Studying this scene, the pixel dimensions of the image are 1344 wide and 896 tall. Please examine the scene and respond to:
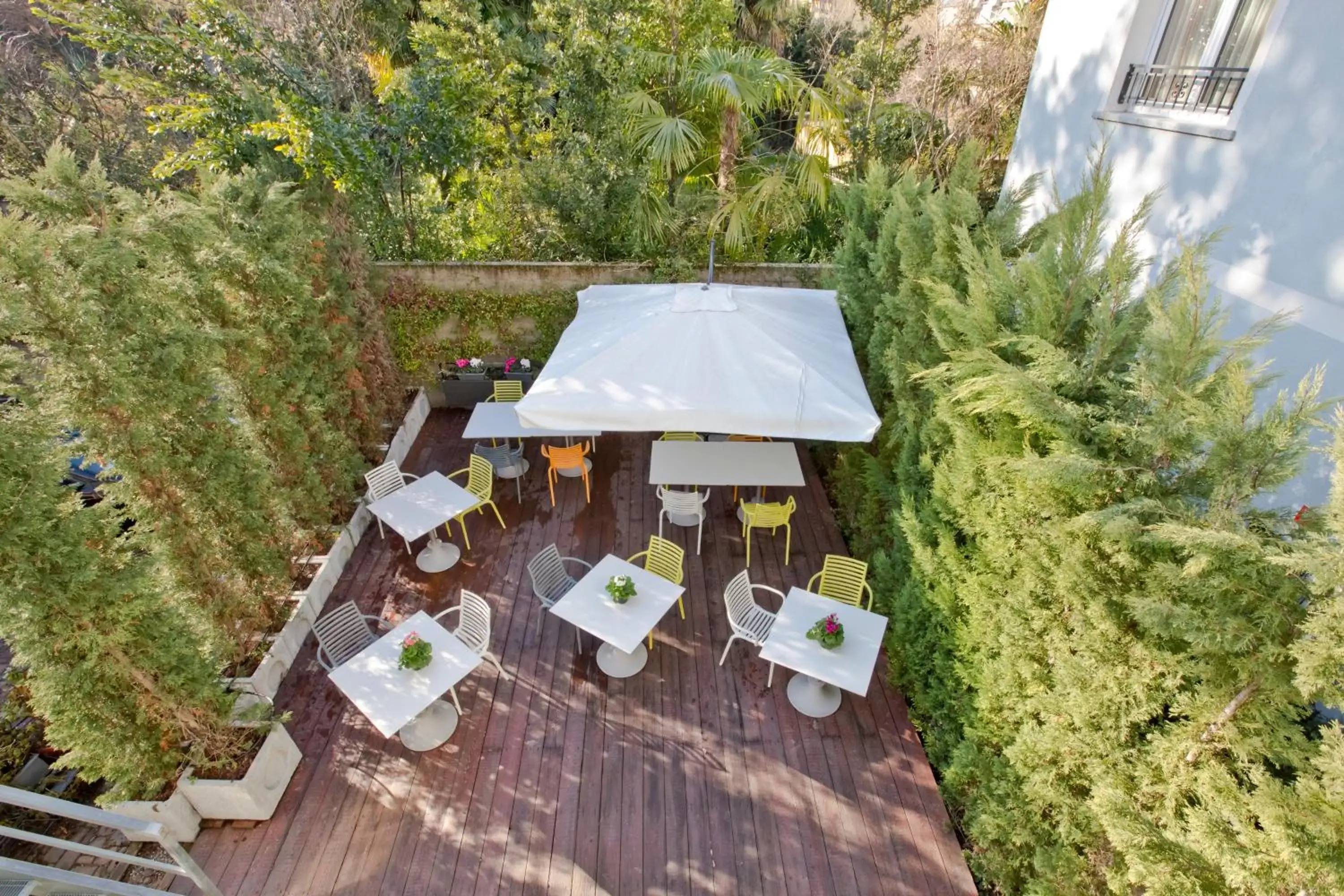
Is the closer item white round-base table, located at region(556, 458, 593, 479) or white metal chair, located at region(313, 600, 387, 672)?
white metal chair, located at region(313, 600, 387, 672)

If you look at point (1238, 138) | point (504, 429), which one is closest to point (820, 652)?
point (504, 429)

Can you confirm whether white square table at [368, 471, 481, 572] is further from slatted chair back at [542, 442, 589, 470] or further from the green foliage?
the green foliage

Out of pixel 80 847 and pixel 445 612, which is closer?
pixel 80 847

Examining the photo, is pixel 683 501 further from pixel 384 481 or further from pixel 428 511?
pixel 384 481

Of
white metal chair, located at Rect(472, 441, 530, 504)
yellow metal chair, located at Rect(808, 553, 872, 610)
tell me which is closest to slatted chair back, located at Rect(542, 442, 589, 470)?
white metal chair, located at Rect(472, 441, 530, 504)

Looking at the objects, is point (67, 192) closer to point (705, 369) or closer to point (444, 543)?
point (444, 543)

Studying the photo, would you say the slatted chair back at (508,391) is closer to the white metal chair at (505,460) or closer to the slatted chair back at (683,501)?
the white metal chair at (505,460)
